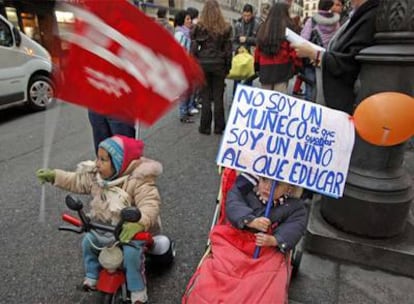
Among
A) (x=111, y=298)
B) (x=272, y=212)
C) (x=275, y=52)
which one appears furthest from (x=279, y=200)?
(x=275, y=52)

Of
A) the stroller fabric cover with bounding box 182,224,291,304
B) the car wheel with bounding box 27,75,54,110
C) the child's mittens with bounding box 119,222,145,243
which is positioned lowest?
the car wheel with bounding box 27,75,54,110

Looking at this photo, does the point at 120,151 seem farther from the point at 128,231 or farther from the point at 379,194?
the point at 379,194

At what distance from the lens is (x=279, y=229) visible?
1.99 metres

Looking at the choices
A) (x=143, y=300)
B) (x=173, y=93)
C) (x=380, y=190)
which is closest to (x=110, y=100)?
(x=173, y=93)

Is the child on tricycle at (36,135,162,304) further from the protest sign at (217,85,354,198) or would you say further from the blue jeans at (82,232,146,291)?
the protest sign at (217,85,354,198)

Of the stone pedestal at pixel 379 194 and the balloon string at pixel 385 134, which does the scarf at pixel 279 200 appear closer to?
the balloon string at pixel 385 134

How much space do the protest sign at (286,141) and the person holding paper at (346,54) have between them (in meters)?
0.96

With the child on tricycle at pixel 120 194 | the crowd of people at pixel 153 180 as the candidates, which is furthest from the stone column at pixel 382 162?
the child on tricycle at pixel 120 194

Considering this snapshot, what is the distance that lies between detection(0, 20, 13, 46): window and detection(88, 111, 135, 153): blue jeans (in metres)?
4.22

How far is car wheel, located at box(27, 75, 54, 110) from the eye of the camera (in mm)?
7070

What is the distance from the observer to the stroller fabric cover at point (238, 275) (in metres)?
1.72

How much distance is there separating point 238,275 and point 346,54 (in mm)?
1776

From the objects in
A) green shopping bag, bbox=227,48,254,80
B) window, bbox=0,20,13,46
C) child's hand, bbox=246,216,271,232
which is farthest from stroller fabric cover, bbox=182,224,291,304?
window, bbox=0,20,13,46

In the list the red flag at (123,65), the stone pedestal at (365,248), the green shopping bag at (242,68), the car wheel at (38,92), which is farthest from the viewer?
the car wheel at (38,92)
